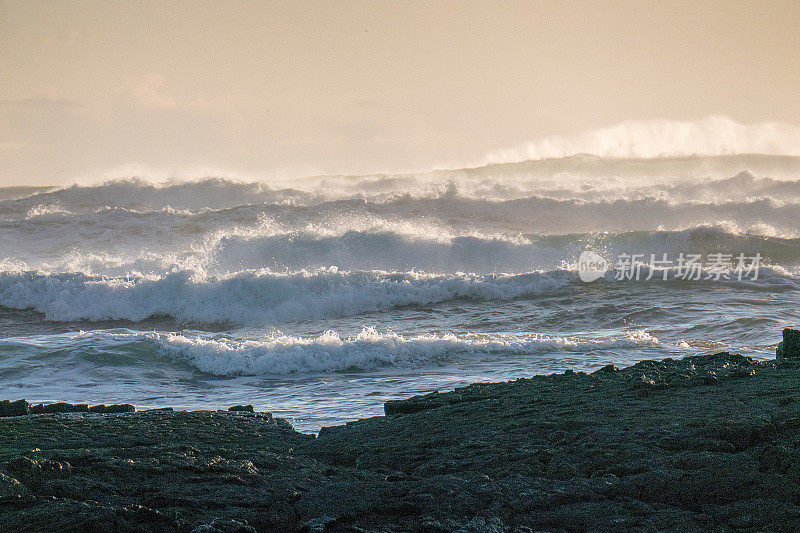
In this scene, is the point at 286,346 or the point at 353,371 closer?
the point at 353,371

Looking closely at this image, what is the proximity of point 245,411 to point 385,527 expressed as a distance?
7.81 ft

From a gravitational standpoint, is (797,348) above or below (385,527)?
above

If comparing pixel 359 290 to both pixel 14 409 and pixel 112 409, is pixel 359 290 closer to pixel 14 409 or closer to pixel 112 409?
pixel 112 409

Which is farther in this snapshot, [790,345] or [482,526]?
[790,345]

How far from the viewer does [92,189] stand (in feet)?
100

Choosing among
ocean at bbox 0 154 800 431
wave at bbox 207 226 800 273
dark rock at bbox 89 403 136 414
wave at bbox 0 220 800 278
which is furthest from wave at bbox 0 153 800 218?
dark rock at bbox 89 403 136 414

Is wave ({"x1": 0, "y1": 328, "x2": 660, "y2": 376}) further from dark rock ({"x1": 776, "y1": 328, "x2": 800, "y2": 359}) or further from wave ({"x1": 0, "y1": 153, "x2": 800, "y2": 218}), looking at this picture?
wave ({"x1": 0, "y1": 153, "x2": 800, "y2": 218})

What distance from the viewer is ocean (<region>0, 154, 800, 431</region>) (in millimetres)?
7855

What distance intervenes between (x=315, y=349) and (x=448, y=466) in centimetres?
555

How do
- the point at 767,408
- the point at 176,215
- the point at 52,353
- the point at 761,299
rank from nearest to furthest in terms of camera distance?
the point at 767,408
the point at 52,353
the point at 761,299
the point at 176,215

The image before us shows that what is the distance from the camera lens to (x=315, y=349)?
8.45 m

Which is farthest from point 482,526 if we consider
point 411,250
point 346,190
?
point 346,190

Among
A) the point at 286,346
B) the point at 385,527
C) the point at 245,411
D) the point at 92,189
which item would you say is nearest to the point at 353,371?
the point at 286,346

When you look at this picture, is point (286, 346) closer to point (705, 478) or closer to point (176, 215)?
point (705, 478)
